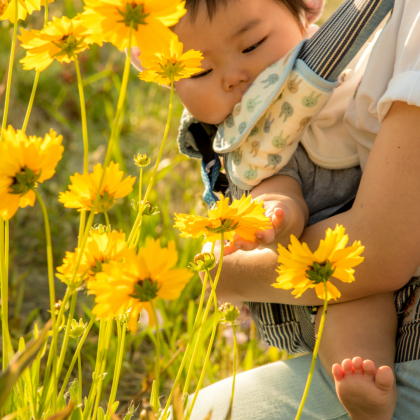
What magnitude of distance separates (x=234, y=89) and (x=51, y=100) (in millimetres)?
1559

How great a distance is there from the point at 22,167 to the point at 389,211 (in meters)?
0.51

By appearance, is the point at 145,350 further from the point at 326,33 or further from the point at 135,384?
the point at 326,33

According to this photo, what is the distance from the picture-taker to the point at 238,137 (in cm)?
95

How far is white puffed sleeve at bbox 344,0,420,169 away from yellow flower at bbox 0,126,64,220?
1.60ft

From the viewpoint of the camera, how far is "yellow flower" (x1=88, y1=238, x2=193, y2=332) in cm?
37

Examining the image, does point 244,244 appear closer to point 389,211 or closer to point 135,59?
point 389,211

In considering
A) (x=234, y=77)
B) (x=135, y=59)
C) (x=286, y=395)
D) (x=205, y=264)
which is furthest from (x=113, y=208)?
(x=205, y=264)

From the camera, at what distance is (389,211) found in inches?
27.0

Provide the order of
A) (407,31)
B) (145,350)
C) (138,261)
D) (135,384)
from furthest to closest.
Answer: (145,350), (135,384), (407,31), (138,261)

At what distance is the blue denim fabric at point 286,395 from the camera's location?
0.74m

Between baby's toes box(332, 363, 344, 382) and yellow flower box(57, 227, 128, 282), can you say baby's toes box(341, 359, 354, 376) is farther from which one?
yellow flower box(57, 227, 128, 282)

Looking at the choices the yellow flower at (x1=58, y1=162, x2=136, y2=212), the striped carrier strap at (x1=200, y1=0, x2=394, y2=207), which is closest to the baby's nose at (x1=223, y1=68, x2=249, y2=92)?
the striped carrier strap at (x1=200, y1=0, x2=394, y2=207)

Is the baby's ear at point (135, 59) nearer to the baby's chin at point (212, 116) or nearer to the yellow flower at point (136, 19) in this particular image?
the baby's chin at point (212, 116)

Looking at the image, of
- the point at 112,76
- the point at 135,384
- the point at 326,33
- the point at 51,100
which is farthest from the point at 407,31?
the point at 51,100
